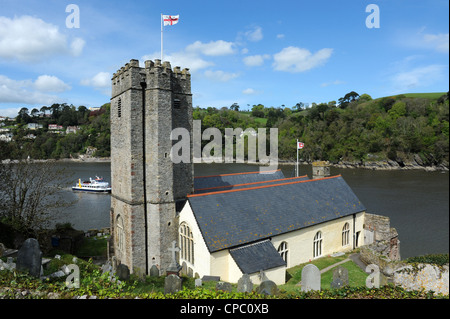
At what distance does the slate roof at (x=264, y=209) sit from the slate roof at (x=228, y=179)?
597 centimetres

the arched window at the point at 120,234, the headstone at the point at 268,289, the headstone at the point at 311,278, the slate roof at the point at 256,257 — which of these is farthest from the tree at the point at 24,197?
the headstone at the point at 311,278

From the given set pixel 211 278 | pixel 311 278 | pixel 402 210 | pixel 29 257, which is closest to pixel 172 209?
pixel 211 278

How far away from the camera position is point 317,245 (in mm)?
22703

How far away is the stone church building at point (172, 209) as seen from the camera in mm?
17641

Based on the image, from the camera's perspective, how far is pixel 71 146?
467ft

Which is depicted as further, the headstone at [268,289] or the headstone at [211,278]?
the headstone at [211,278]

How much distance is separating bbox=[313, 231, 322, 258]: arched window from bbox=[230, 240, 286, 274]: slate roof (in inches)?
221

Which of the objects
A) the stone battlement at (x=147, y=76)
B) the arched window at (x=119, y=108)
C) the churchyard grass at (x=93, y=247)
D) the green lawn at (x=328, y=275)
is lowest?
the churchyard grass at (x=93, y=247)

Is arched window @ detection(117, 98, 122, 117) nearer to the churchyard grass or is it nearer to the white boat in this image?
the churchyard grass

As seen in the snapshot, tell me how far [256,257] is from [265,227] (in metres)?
2.53

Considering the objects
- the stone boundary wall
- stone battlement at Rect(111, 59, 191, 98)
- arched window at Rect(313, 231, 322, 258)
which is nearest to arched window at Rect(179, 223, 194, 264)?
stone battlement at Rect(111, 59, 191, 98)

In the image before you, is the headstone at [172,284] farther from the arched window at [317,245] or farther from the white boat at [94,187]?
the white boat at [94,187]

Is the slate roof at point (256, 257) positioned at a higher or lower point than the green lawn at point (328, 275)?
higher

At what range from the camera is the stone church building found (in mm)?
17641
